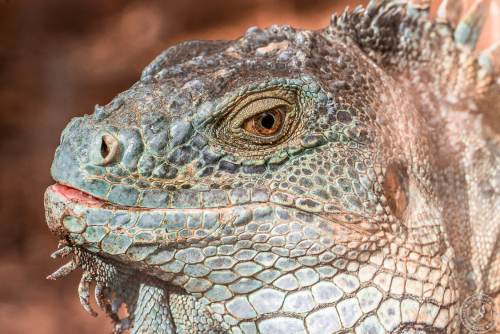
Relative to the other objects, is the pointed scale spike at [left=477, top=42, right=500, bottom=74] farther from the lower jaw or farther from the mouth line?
the lower jaw

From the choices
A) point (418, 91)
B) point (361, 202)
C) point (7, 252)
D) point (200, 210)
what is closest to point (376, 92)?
point (418, 91)

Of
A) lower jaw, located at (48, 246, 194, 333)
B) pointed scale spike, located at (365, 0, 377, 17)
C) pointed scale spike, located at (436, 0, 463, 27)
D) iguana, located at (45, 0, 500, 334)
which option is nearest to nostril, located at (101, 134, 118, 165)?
iguana, located at (45, 0, 500, 334)

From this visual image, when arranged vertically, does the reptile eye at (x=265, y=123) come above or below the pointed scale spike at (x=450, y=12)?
below

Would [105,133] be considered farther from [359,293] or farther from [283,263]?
[359,293]

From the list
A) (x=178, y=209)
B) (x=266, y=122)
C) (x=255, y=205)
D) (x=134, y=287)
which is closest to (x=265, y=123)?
(x=266, y=122)

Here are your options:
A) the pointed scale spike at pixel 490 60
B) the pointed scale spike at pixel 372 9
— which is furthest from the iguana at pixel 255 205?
the pointed scale spike at pixel 490 60

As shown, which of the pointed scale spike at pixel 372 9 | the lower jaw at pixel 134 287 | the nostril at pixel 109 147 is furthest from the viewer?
the pointed scale spike at pixel 372 9

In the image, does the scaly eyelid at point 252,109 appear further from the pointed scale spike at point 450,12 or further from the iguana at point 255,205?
the pointed scale spike at point 450,12
